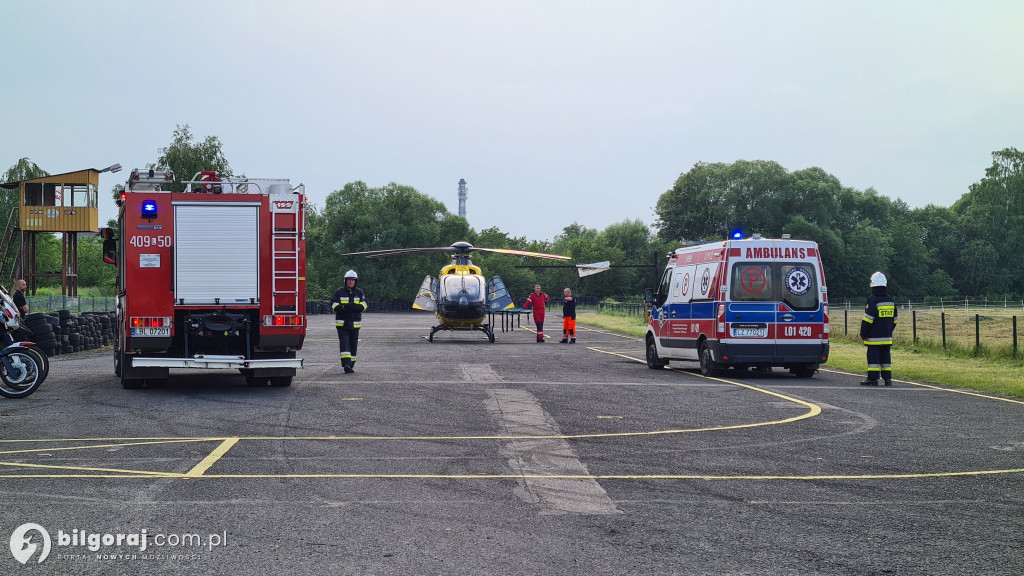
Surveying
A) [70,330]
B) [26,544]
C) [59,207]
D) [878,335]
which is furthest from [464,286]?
[26,544]

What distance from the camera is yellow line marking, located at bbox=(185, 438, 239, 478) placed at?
796 centimetres

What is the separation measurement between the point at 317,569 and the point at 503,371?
13431 mm

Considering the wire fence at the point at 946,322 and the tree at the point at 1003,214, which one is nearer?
the wire fence at the point at 946,322

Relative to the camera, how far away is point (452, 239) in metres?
103

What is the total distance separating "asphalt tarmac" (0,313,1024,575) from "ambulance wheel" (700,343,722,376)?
3341 millimetres

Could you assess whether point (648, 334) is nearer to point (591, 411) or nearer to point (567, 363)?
point (567, 363)

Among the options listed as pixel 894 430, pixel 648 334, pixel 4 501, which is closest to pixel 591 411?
pixel 894 430

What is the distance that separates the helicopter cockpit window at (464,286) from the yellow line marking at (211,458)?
72.9 feet

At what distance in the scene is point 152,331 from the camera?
1441 cm

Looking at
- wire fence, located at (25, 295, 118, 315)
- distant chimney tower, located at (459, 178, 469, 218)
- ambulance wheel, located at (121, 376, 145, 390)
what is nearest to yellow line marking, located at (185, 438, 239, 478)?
ambulance wheel, located at (121, 376, 145, 390)

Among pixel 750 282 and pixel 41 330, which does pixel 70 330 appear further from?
pixel 750 282

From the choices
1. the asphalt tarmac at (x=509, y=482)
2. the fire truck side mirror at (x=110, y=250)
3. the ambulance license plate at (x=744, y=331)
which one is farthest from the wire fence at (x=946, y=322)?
the fire truck side mirror at (x=110, y=250)

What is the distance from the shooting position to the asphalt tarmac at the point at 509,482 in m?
5.54

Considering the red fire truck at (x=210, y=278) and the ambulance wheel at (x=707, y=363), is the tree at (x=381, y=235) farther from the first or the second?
the red fire truck at (x=210, y=278)
